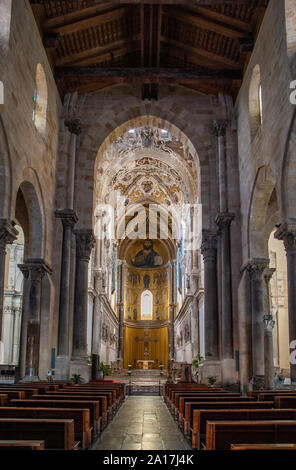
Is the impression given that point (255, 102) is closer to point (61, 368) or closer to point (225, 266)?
point (225, 266)

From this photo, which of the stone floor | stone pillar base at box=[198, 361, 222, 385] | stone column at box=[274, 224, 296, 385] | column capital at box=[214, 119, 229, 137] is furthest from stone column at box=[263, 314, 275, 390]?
column capital at box=[214, 119, 229, 137]

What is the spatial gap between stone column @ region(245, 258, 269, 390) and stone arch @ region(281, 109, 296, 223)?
533cm

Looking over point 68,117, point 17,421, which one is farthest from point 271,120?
point 17,421

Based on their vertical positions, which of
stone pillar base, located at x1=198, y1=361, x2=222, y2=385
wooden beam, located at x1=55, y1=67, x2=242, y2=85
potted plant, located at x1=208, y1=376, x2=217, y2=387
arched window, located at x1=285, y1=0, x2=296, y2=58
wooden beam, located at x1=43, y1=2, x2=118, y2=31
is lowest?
potted plant, located at x1=208, y1=376, x2=217, y2=387

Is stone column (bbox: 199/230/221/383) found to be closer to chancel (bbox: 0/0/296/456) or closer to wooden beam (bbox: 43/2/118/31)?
chancel (bbox: 0/0/296/456)

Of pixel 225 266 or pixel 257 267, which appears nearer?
pixel 257 267

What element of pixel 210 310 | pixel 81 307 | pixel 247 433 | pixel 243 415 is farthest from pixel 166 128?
pixel 247 433

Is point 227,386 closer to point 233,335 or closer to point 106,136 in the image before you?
point 233,335

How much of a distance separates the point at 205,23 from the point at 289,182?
883cm

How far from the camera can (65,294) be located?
22.3 metres

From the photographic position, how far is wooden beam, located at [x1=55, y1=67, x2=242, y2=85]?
74.2ft

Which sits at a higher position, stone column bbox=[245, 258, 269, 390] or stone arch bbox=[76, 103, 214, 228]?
stone arch bbox=[76, 103, 214, 228]
